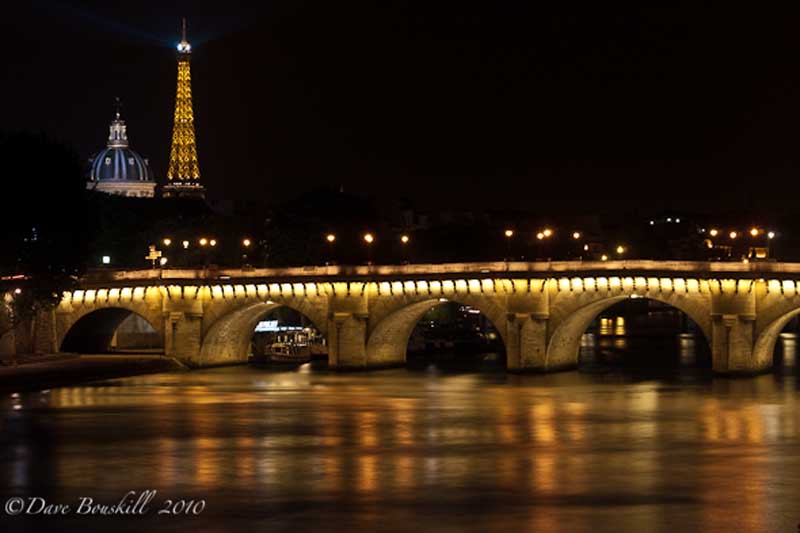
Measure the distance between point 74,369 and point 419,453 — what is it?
33.7m

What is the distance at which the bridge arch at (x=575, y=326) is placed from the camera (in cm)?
8619

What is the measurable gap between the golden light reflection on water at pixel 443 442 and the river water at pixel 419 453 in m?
0.09

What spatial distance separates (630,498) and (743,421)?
18.3 metres

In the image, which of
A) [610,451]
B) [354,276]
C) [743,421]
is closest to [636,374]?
[354,276]

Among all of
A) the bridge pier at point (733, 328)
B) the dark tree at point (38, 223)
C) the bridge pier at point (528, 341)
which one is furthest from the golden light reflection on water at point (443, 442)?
the dark tree at point (38, 223)

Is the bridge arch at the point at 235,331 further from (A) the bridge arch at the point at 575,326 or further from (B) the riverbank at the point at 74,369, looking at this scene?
(A) the bridge arch at the point at 575,326

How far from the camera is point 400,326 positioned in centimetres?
9675

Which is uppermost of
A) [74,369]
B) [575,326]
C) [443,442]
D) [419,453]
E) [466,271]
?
[466,271]

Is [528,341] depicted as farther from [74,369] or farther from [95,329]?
[95,329]

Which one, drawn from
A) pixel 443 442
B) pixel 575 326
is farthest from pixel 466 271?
pixel 443 442

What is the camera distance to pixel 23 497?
5038cm

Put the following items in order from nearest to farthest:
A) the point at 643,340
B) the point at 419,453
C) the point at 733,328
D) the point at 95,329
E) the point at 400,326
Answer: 1. the point at 419,453
2. the point at 733,328
3. the point at 400,326
4. the point at 95,329
5. the point at 643,340

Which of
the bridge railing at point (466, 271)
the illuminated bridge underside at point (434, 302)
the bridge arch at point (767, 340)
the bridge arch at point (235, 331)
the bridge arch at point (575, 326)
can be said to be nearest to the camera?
the bridge arch at point (767, 340)

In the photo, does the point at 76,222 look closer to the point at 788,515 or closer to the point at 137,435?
the point at 137,435
